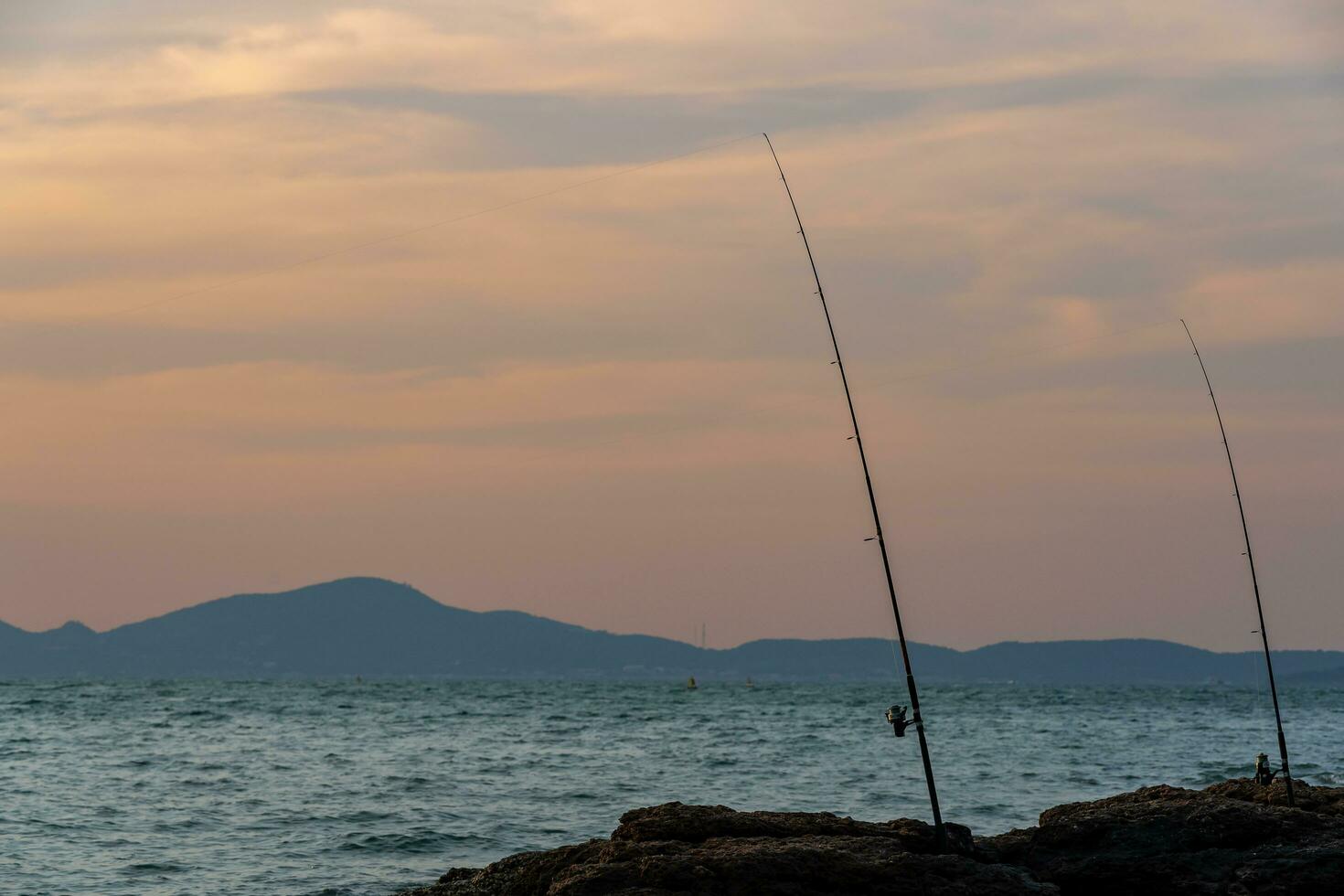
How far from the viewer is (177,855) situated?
1781 centimetres

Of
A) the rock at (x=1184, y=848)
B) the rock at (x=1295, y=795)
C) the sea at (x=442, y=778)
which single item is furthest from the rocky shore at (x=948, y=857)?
the sea at (x=442, y=778)

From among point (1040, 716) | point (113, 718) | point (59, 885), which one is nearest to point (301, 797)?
point (59, 885)

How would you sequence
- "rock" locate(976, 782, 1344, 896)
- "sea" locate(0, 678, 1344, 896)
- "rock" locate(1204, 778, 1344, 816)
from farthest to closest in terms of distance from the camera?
"sea" locate(0, 678, 1344, 896) → "rock" locate(1204, 778, 1344, 816) → "rock" locate(976, 782, 1344, 896)

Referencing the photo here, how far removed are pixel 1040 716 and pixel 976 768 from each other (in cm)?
3190

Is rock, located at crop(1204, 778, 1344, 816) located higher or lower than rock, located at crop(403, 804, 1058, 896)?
lower

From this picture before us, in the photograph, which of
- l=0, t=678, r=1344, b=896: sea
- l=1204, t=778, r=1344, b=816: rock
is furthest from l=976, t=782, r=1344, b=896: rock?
l=0, t=678, r=1344, b=896: sea

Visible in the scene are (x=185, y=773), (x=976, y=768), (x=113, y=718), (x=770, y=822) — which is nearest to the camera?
(x=770, y=822)

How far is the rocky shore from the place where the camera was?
9.66 metres

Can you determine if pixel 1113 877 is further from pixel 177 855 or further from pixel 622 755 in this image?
pixel 622 755

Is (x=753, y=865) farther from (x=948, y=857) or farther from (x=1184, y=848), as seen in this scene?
(x=1184, y=848)

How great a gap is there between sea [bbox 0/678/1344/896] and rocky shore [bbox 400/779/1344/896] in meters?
5.48

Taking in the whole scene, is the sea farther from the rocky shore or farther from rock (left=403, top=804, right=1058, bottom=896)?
the rocky shore

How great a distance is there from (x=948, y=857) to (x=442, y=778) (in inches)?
753

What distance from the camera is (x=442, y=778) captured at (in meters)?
27.7
